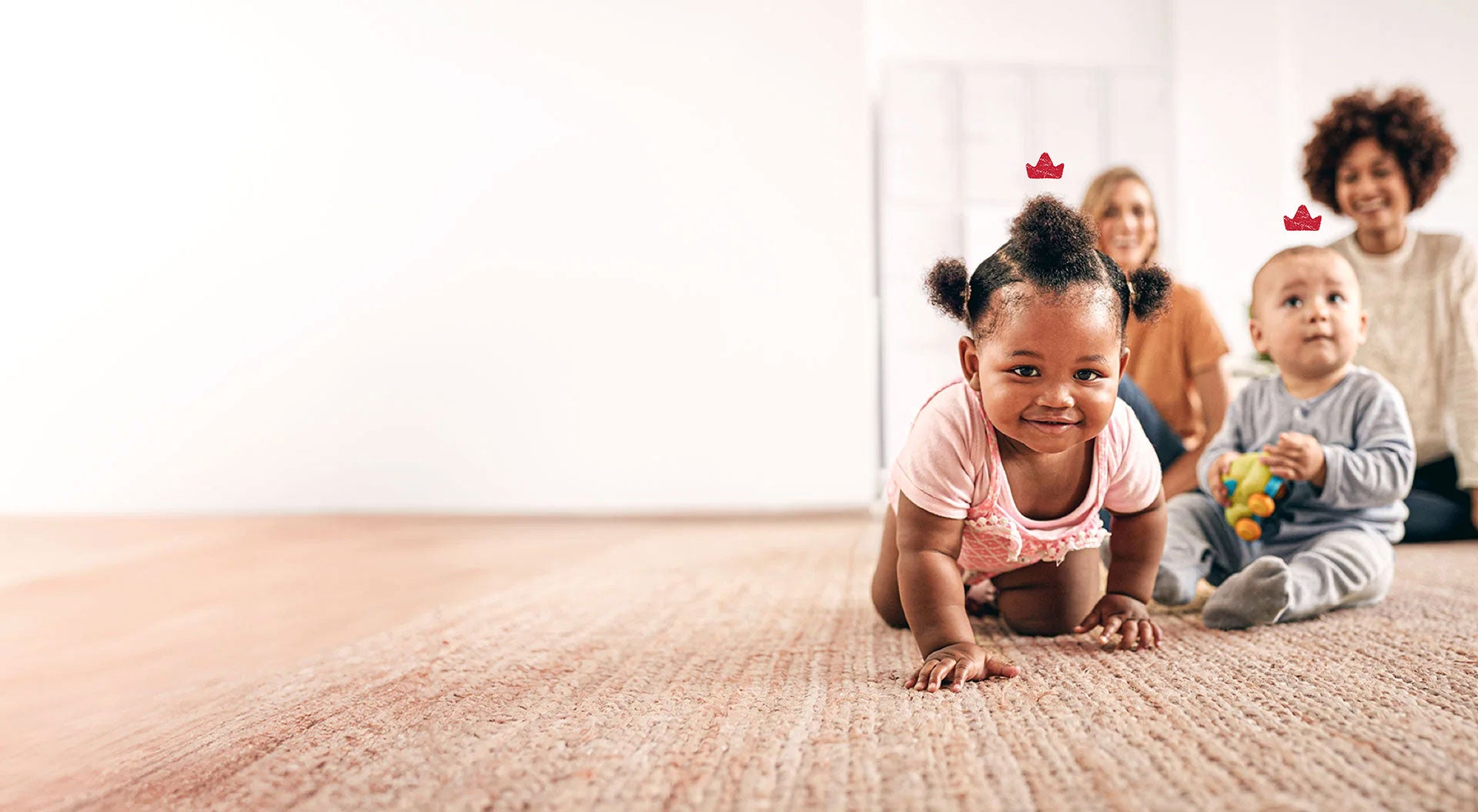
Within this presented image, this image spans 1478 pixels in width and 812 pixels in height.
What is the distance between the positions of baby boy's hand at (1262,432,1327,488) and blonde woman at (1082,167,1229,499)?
464 millimetres

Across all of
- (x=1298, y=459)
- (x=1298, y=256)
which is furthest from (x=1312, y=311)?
(x=1298, y=459)

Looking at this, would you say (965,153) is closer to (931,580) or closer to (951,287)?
(951,287)

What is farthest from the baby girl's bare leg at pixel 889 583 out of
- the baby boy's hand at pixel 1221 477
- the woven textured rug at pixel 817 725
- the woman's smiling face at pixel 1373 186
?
the woman's smiling face at pixel 1373 186

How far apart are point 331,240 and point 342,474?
774mm

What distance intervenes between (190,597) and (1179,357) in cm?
170

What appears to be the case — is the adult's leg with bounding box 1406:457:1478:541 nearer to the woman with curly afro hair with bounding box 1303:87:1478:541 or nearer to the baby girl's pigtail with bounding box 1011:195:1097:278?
the woman with curly afro hair with bounding box 1303:87:1478:541

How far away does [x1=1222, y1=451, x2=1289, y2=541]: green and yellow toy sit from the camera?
1125 millimetres

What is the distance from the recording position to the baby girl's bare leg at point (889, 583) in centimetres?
102

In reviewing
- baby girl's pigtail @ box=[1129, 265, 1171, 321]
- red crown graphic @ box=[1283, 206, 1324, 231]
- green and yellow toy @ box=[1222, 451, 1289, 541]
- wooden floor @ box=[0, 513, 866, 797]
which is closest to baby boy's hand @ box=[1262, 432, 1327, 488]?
green and yellow toy @ box=[1222, 451, 1289, 541]

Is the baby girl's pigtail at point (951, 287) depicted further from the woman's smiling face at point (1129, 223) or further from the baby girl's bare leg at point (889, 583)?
the woman's smiling face at point (1129, 223)

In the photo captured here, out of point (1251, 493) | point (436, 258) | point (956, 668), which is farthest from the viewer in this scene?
point (436, 258)

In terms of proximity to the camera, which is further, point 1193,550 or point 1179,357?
point 1179,357

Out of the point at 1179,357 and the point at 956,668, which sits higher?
the point at 1179,357

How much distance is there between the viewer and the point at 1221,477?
1.19 metres
